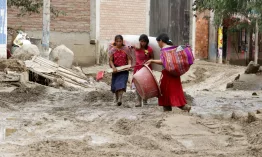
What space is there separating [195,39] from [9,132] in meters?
21.8

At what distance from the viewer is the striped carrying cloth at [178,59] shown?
960 centimetres

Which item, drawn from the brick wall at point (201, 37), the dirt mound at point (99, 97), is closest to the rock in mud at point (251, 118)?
the dirt mound at point (99, 97)

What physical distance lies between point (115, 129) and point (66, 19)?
610 inches

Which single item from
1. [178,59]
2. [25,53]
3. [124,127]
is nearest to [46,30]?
[25,53]

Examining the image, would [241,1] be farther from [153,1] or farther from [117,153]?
[153,1]

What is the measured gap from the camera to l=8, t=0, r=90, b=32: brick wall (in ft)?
76.3

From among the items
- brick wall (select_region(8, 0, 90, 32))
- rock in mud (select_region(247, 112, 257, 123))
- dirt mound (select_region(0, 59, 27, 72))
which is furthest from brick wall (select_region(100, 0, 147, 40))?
rock in mud (select_region(247, 112, 257, 123))

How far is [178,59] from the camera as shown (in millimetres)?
9617

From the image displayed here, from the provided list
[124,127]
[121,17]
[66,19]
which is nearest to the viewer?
[124,127]

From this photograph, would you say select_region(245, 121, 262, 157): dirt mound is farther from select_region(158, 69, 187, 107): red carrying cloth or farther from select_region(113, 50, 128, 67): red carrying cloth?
select_region(113, 50, 128, 67): red carrying cloth

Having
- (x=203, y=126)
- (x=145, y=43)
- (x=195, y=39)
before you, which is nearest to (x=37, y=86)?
(x=145, y=43)

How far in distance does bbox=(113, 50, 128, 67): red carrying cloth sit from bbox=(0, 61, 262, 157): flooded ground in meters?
0.84

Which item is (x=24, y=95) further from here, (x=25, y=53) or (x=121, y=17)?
(x=121, y=17)

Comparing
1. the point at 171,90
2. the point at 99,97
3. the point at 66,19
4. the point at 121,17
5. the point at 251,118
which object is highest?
the point at 121,17
